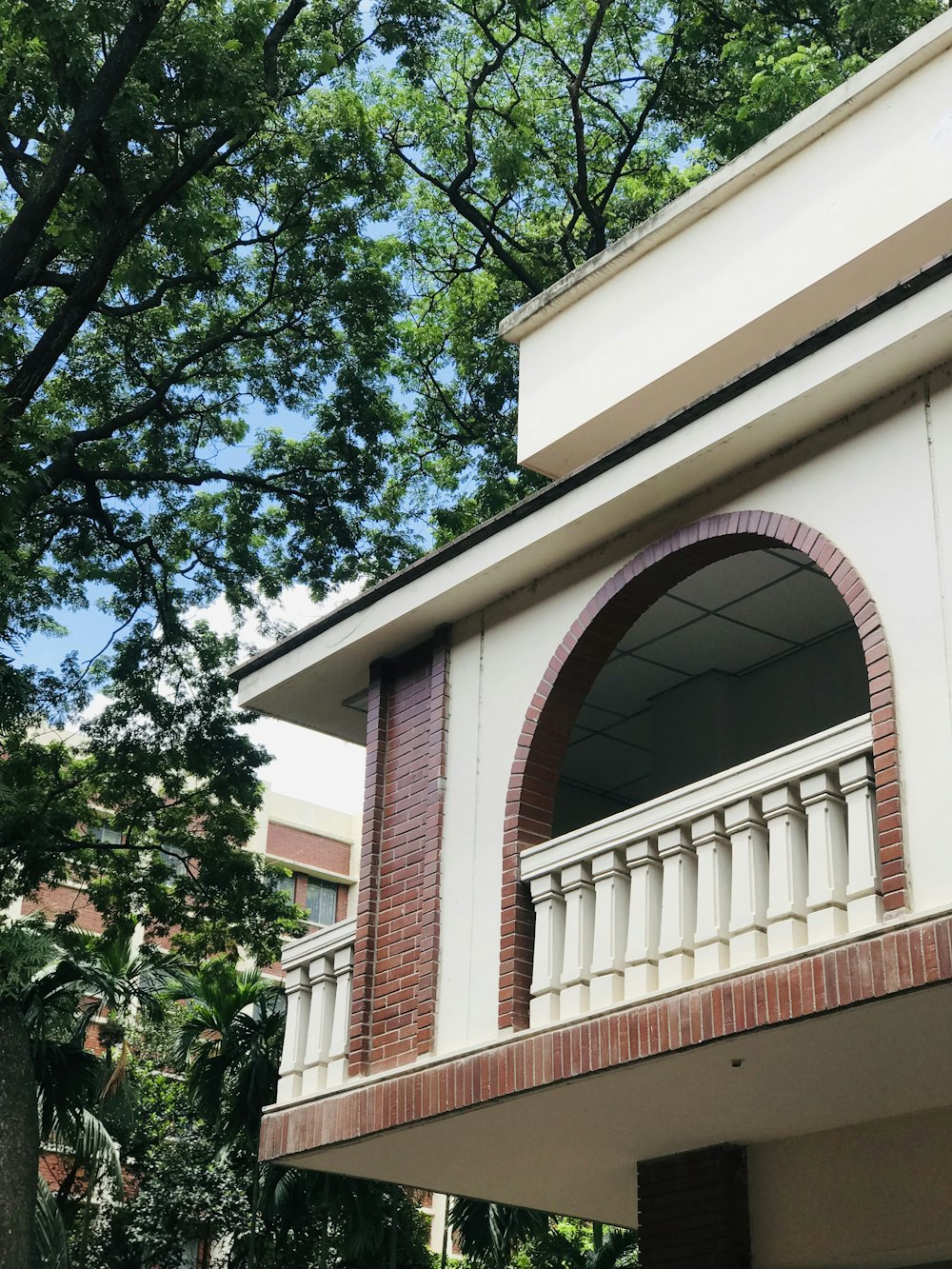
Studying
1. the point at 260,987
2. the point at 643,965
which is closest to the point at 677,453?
the point at 643,965

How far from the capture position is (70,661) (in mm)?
19125

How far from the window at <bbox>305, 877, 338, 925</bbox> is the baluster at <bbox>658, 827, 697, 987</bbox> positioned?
106 ft

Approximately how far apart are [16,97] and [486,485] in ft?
27.4

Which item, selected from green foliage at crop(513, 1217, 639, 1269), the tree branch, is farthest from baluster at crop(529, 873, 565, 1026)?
green foliage at crop(513, 1217, 639, 1269)

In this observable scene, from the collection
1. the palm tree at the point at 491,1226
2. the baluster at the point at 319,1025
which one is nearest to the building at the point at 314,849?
the palm tree at the point at 491,1226

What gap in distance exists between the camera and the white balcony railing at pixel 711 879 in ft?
26.9

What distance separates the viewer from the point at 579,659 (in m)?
10.3

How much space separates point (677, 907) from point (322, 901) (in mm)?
33171

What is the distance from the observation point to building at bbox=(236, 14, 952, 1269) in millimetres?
8250

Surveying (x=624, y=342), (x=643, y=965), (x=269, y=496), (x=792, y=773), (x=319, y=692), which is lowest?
(x=643, y=965)

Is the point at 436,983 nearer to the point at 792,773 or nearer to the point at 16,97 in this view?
the point at 792,773

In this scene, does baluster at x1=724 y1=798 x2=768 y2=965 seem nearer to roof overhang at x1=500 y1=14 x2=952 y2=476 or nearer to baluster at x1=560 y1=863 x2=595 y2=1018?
baluster at x1=560 y1=863 x2=595 y2=1018

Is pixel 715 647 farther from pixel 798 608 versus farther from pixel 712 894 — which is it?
pixel 712 894

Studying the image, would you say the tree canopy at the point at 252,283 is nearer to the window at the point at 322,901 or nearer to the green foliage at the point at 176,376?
the green foliage at the point at 176,376
